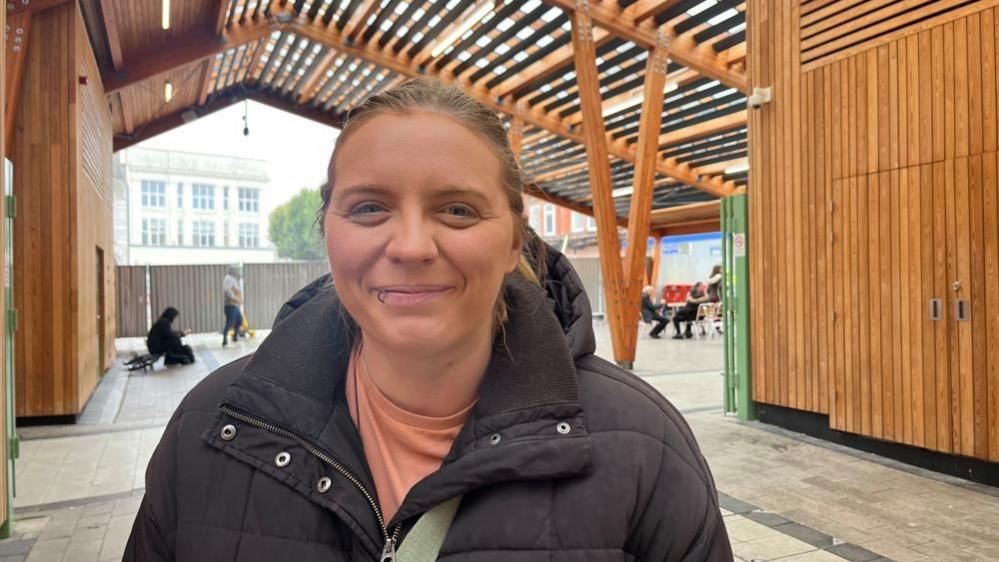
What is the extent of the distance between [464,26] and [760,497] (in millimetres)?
9580

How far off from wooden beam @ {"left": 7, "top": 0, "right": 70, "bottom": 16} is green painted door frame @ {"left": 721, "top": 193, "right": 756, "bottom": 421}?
6767mm

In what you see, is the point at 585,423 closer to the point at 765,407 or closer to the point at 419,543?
the point at 419,543

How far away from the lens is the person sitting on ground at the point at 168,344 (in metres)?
11.6

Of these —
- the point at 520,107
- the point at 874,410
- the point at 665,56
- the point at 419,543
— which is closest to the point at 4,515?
the point at 419,543

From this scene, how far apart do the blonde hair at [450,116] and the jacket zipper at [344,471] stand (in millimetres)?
393

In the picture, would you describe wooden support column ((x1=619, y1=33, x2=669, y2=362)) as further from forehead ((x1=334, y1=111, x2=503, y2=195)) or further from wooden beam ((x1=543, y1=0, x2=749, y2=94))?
forehead ((x1=334, y1=111, x2=503, y2=195))

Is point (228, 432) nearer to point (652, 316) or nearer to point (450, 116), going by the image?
point (450, 116)

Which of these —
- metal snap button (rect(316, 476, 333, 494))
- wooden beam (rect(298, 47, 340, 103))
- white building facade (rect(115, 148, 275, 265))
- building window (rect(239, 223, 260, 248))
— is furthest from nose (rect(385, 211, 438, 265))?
building window (rect(239, 223, 260, 248))

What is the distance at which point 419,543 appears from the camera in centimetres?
117

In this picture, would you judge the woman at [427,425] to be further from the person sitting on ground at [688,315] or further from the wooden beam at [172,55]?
the person sitting on ground at [688,315]

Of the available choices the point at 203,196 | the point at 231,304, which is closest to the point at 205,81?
the point at 231,304

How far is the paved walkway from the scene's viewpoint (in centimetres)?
370

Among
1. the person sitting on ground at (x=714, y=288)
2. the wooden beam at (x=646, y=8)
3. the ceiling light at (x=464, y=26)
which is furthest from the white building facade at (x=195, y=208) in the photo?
the wooden beam at (x=646, y=8)

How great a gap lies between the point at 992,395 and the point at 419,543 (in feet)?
15.6
